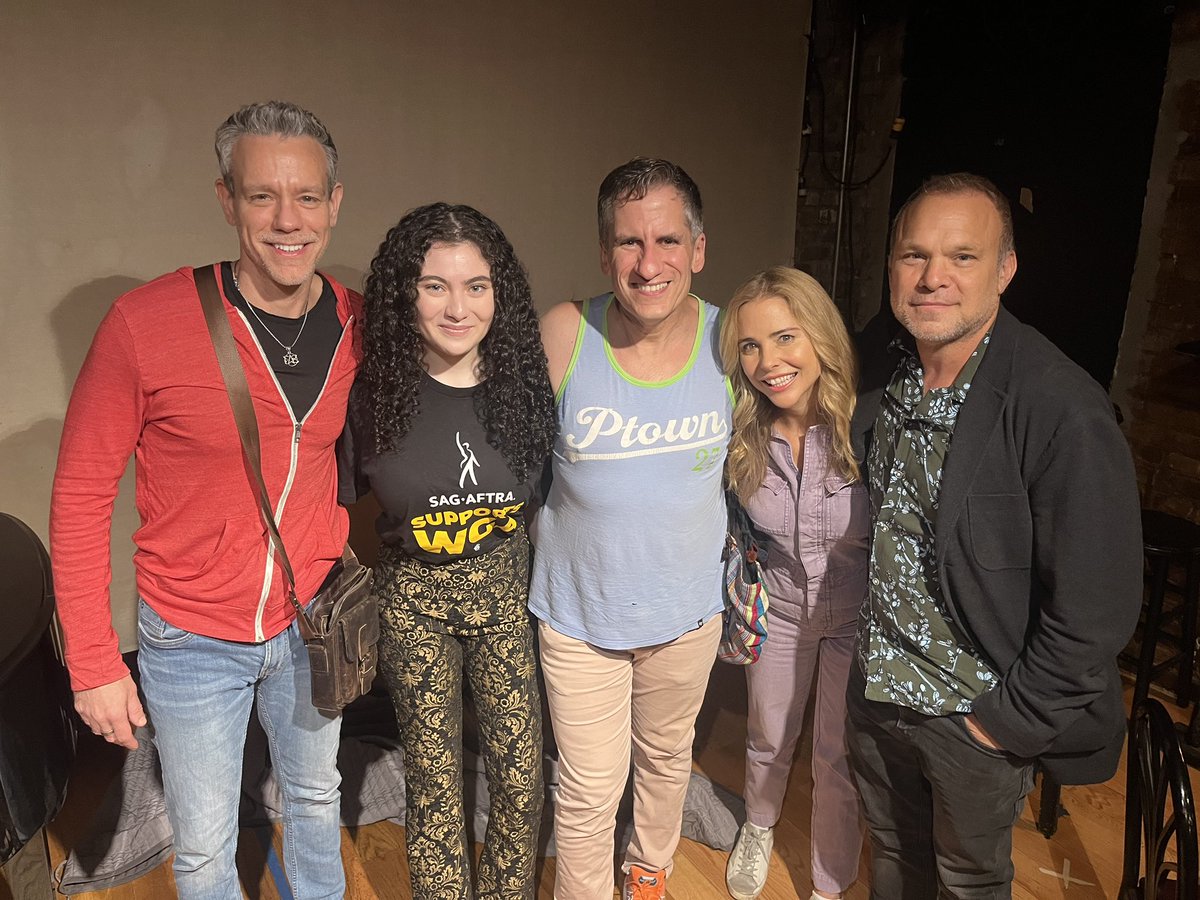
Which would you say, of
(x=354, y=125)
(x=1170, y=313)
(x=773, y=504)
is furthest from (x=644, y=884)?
(x=1170, y=313)

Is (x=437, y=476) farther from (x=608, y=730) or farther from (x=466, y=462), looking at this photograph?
(x=608, y=730)

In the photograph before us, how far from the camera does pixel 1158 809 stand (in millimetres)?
1610

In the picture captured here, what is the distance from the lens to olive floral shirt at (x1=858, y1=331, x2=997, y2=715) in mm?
1650

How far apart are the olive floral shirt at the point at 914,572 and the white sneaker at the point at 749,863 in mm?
861

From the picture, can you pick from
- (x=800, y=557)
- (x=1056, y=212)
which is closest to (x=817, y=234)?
(x=1056, y=212)

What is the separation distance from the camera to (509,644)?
190 centimetres

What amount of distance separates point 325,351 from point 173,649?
1.99 feet

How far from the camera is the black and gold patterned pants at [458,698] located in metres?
1.84

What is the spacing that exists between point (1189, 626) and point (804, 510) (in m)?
1.85

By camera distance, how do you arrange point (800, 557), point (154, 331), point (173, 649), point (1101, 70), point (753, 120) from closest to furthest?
point (154, 331) → point (173, 649) → point (800, 557) → point (1101, 70) → point (753, 120)

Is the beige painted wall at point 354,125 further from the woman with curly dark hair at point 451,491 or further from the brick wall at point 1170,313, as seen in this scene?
the brick wall at point 1170,313

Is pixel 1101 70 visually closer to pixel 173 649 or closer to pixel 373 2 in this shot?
pixel 373 2

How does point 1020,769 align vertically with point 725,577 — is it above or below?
below

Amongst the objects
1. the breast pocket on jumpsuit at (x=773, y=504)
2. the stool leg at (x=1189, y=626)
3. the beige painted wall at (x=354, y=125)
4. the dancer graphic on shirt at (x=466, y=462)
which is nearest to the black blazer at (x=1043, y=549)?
the breast pocket on jumpsuit at (x=773, y=504)
